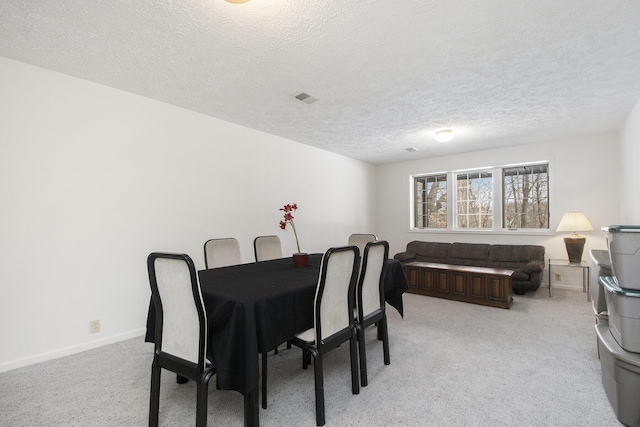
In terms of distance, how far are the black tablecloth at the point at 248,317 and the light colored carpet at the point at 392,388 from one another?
19.5 inches

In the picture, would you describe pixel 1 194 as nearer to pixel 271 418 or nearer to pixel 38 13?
pixel 38 13

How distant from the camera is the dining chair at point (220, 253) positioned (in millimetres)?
2929

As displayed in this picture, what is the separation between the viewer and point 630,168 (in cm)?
369

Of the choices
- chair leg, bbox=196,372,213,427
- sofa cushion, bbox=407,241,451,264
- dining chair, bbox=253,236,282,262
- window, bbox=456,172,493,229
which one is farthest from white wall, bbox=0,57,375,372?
window, bbox=456,172,493,229

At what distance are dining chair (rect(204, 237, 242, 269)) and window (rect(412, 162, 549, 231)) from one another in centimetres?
475

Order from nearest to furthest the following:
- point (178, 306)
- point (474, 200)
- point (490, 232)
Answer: point (178, 306) → point (490, 232) → point (474, 200)

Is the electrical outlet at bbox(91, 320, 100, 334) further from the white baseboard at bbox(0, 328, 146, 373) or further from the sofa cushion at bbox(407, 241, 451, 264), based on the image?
the sofa cushion at bbox(407, 241, 451, 264)

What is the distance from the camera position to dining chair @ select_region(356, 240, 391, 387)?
2.21 m

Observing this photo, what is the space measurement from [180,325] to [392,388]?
150 centimetres

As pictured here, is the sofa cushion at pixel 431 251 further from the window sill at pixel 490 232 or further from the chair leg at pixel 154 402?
the chair leg at pixel 154 402

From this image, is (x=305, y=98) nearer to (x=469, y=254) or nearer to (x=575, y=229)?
(x=469, y=254)

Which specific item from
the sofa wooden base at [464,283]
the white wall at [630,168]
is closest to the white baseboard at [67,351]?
the sofa wooden base at [464,283]

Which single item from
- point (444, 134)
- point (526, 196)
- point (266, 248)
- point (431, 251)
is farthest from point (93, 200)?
point (526, 196)

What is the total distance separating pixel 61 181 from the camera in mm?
2732
